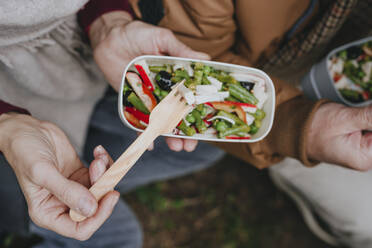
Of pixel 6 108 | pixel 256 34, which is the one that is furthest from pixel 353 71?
pixel 6 108

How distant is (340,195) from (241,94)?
984mm

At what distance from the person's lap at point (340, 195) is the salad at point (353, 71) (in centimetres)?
45

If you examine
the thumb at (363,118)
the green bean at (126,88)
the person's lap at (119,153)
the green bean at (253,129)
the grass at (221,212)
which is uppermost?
the green bean at (126,88)

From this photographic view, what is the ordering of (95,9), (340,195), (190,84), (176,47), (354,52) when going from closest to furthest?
(190,84), (176,47), (95,9), (354,52), (340,195)

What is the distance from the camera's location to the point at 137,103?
1.05m

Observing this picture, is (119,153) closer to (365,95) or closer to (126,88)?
(126,88)

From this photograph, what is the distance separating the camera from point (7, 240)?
1981mm

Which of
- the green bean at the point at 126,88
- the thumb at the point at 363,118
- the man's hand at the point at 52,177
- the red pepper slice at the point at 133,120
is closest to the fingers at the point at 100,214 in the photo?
the man's hand at the point at 52,177

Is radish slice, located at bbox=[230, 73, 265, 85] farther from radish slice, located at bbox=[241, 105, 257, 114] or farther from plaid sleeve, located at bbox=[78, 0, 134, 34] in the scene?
plaid sleeve, located at bbox=[78, 0, 134, 34]

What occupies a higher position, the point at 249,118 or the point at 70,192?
the point at 70,192

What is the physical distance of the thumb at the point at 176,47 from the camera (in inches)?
44.6

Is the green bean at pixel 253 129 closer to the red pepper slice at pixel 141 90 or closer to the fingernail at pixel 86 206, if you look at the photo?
the red pepper slice at pixel 141 90

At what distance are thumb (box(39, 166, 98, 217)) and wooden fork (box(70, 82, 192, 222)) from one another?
0.13ft

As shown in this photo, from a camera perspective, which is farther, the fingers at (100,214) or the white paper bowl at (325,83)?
the white paper bowl at (325,83)
